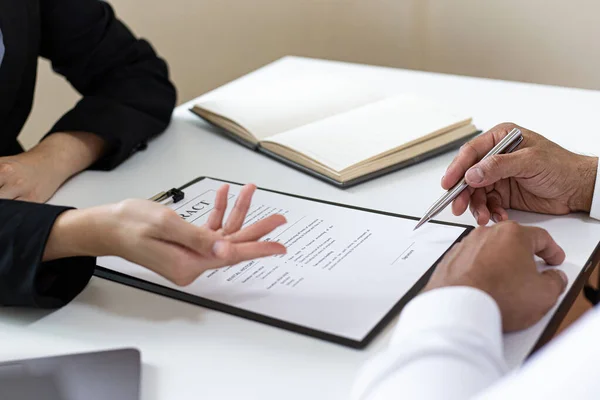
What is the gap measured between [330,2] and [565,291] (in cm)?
168

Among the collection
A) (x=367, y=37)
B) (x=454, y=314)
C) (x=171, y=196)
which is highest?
(x=454, y=314)

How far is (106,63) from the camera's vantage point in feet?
4.90

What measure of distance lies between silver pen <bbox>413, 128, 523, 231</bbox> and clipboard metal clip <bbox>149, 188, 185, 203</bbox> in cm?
35

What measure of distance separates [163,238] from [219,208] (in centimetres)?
8

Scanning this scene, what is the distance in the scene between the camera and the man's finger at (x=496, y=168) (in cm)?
101

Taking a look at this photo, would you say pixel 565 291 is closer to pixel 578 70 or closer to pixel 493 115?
pixel 493 115

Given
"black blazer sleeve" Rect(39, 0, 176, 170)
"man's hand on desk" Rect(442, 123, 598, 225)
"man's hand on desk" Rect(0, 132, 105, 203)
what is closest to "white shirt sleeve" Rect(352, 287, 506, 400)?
"man's hand on desk" Rect(442, 123, 598, 225)

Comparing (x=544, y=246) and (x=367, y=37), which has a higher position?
(x=544, y=246)

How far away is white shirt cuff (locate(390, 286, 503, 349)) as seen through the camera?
0.67 m

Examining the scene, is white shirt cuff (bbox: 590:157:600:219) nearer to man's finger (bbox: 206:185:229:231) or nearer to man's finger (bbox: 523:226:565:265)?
man's finger (bbox: 523:226:565:265)

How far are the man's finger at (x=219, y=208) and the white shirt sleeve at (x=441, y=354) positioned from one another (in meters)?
0.27

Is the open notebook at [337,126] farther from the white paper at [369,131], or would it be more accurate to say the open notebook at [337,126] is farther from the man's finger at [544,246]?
the man's finger at [544,246]

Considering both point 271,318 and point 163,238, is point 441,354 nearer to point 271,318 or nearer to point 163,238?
point 271,318

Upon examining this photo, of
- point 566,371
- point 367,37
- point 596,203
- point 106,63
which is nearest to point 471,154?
point 596,203
